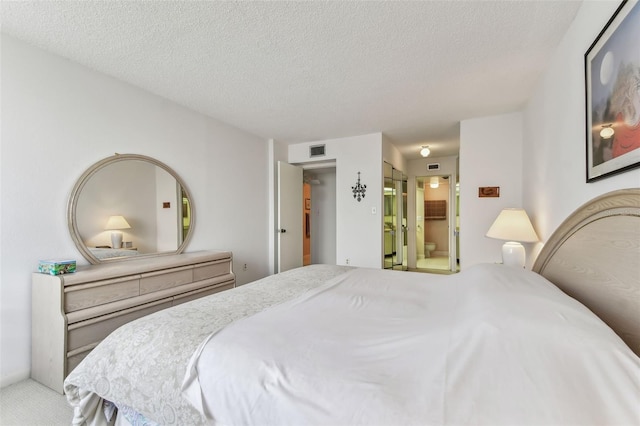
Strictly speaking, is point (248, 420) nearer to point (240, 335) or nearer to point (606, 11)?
point (240, 335)

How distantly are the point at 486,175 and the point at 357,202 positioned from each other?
1814 mm

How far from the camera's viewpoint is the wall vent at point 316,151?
468cm

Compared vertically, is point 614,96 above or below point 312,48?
below

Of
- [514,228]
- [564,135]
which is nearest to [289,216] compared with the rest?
[514,228]

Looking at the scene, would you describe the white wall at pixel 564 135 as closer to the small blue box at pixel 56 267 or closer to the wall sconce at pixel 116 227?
the small blue box at pixel 56 267

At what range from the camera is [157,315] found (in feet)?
4.30

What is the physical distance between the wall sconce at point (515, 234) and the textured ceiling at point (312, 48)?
4.28ft

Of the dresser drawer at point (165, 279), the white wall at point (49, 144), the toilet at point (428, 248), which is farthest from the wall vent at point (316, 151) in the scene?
the toilet at point (428, 248)

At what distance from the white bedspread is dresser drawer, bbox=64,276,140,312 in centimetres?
155

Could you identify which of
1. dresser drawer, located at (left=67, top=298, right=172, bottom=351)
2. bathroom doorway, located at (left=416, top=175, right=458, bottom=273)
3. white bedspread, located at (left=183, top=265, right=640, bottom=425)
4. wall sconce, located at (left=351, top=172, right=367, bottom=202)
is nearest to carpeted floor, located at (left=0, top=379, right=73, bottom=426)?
dresser drawer, located at (left=67, top=298, right=172, bottom=351)

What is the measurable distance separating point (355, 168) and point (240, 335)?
364cm

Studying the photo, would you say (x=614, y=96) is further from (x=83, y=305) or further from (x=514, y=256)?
(x=83, y=305)

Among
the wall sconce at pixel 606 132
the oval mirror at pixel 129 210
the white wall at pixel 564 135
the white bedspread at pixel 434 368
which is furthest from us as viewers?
the oval mirror at pixel 129 210

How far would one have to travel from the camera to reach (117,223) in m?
2.59
